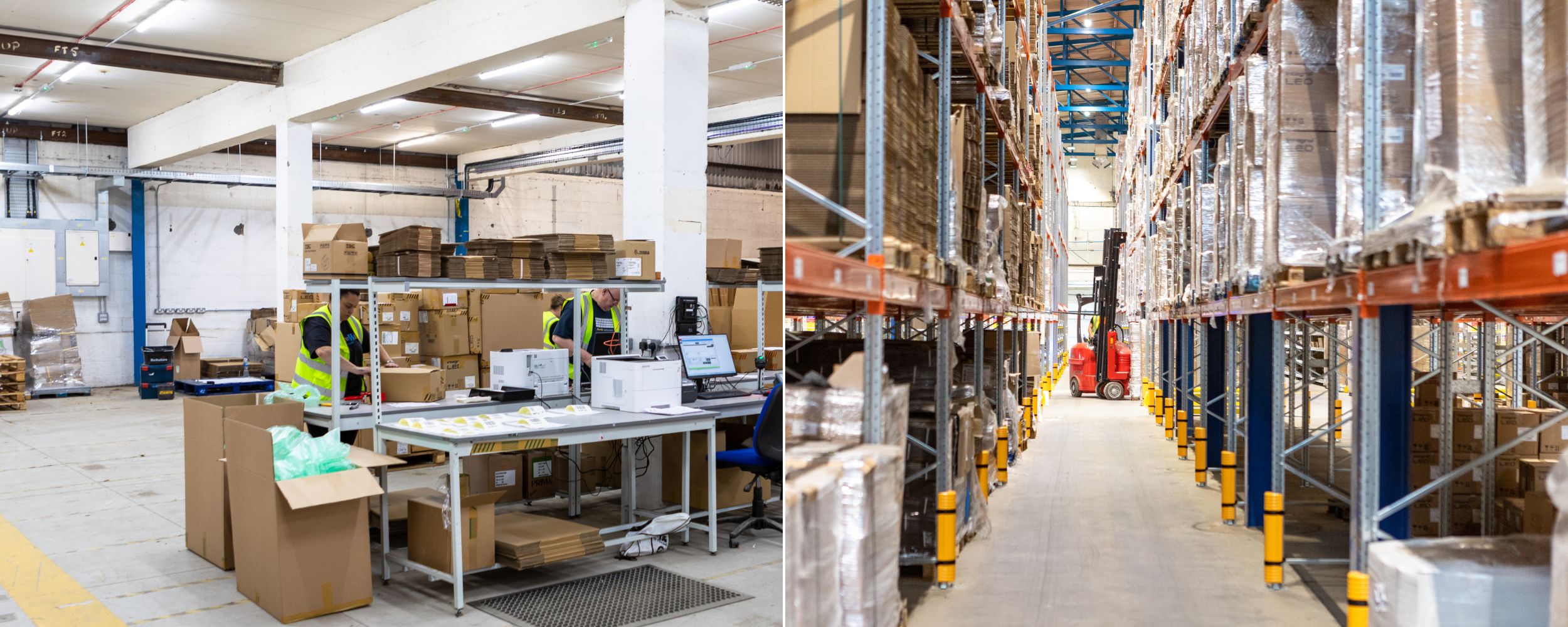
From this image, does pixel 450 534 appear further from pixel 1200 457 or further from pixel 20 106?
pixel 20 106

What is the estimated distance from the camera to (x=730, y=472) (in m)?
8.02

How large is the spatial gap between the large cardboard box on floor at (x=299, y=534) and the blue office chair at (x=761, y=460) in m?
2.29

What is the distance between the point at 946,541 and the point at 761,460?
146 cm

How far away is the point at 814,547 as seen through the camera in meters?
3.84

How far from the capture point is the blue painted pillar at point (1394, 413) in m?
4.65

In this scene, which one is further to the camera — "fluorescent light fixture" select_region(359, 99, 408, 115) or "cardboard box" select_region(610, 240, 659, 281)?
"fluorescent light fixture" select_region(359, 99, 408, 115)

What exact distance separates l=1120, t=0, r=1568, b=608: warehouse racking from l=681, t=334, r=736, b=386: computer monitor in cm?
362

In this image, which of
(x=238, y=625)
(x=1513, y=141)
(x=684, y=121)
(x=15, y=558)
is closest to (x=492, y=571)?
(x=238, y=625)

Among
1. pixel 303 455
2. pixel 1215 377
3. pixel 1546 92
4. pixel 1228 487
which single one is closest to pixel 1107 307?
pixel 1215 377

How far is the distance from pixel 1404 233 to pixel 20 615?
6561 mm

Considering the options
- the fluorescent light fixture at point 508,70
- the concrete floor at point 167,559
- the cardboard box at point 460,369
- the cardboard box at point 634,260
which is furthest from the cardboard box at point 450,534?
the cardboard box at point 460,369

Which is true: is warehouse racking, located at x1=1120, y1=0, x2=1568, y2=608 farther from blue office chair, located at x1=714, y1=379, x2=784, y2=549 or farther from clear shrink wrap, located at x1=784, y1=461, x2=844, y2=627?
blue office chair, located at x1=714, y1=379, x2=784, y2=549

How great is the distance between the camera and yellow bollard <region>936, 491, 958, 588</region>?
19.6 feet

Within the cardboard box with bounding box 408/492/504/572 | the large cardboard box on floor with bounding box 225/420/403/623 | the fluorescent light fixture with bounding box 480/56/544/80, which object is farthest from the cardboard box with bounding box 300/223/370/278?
the fluorescent light fixture with bounding box 480/56/544/80
